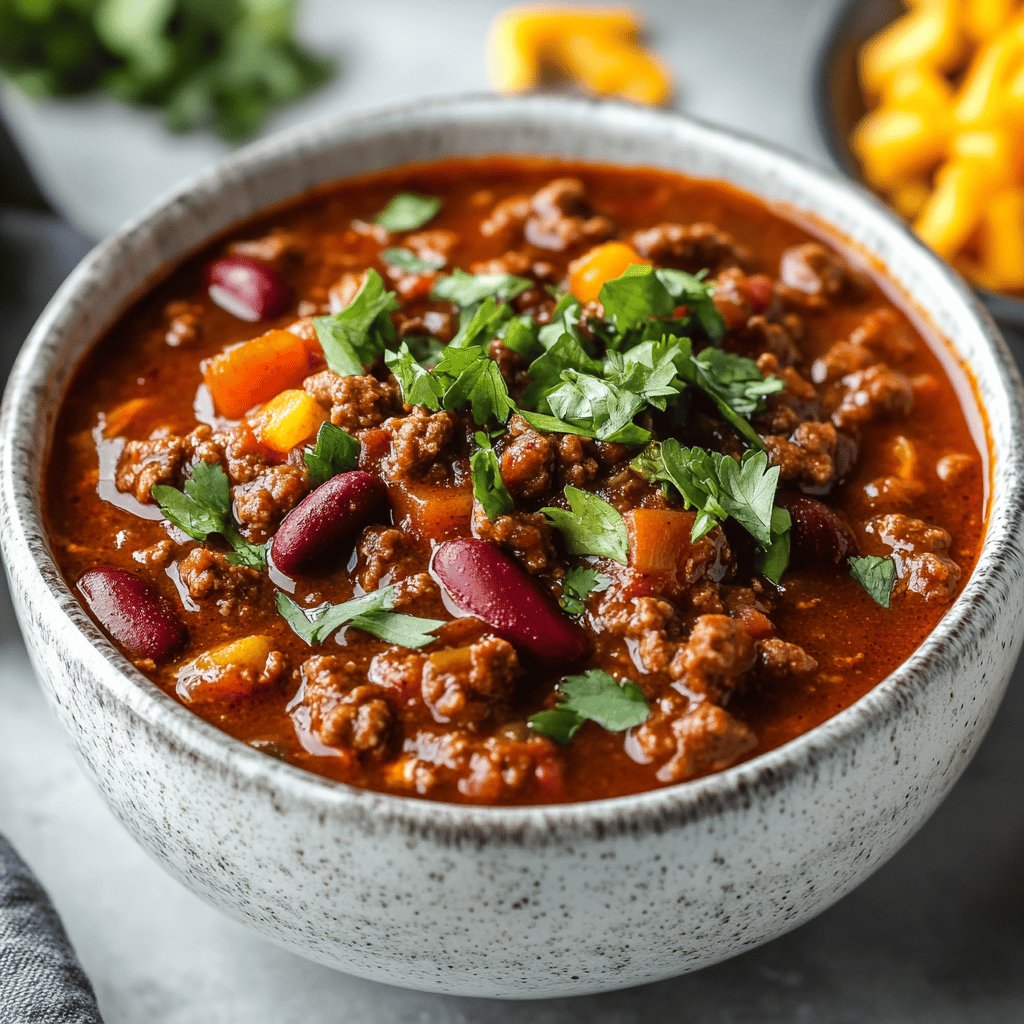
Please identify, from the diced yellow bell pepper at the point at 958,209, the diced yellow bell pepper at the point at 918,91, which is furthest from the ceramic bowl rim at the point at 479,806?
the diced yellow bell pepper at the point at 918,91

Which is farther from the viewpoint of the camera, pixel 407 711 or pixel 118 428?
pixel 118 428

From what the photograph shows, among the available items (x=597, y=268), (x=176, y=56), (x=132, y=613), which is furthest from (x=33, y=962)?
(x=176, y=56)

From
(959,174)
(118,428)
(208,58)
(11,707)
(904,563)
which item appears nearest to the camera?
(904,563)

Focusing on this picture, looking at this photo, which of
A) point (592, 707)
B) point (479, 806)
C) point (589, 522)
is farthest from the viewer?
point (589, 522)

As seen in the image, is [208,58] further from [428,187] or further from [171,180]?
[428,187]

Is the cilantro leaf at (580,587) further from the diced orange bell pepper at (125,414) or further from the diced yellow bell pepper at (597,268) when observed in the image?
the diced orange bell pepper at (125,414)

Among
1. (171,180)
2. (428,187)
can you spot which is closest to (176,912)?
(428,187)

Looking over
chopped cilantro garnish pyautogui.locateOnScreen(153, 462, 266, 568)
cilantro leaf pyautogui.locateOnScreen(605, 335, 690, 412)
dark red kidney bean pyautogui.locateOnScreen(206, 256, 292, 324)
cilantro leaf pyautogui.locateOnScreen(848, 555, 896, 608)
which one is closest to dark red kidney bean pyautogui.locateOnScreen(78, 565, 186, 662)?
chopped cilantro garnish pyautogui.locateOnScreen(153, 462, 266, 568)

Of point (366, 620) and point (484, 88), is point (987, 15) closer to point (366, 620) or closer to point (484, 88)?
point (484, 88)
